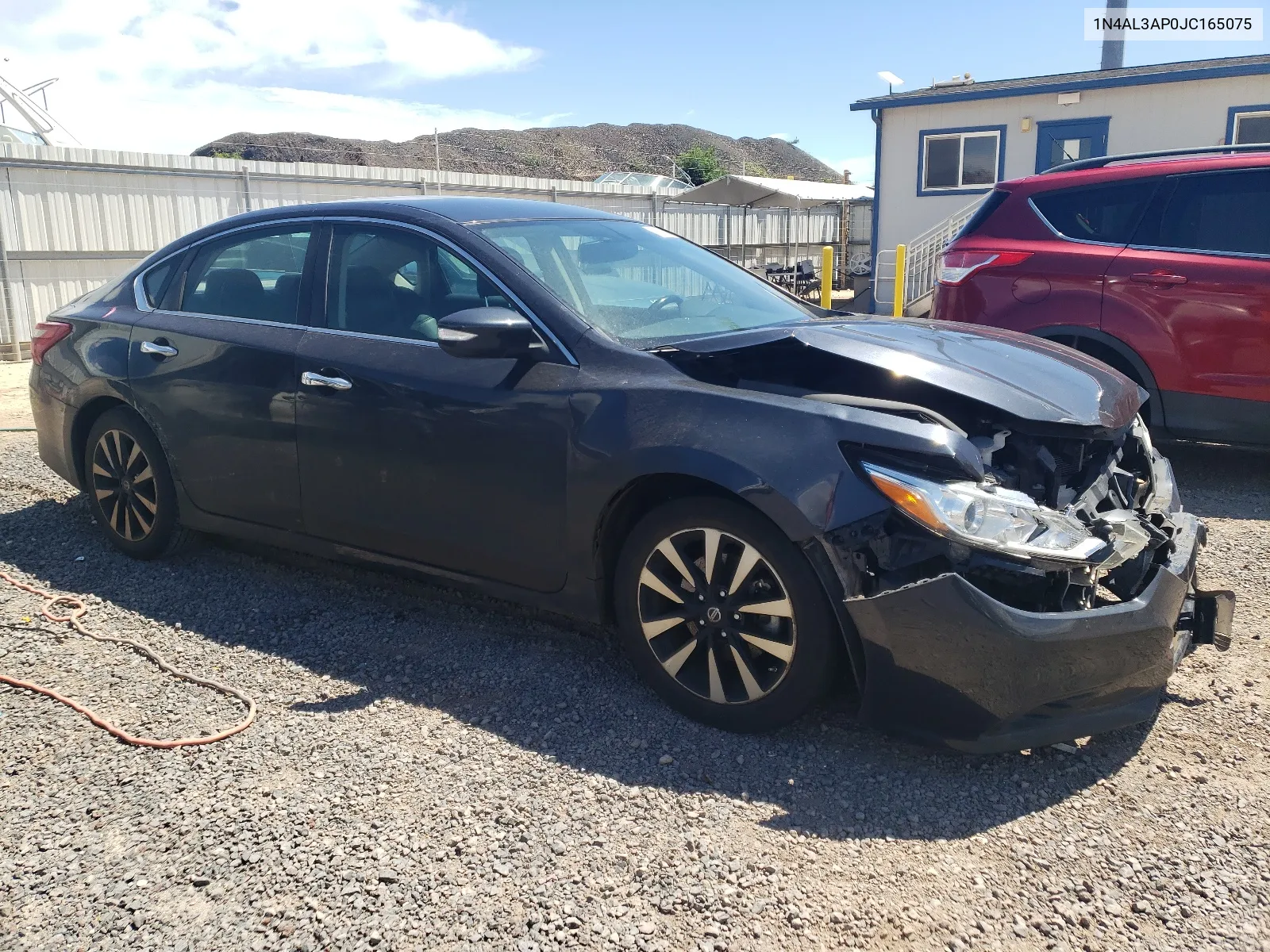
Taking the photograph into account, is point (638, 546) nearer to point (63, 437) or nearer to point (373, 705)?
point (373, 705)

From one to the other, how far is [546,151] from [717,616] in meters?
96.6

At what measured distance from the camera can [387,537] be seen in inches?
152

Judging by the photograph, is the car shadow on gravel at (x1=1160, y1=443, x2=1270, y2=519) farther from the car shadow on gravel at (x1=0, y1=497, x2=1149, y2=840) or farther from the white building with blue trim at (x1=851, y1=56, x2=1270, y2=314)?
the white building with blue trim at (x1=851, y1=56, x2=1270, y2=314)

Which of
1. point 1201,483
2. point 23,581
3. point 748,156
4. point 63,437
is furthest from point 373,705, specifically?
point 748,156

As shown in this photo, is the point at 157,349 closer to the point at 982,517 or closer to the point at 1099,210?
the point at 982,517

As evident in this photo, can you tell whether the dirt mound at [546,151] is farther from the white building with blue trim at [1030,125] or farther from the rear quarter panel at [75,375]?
the rear quarter panel at [75,375]

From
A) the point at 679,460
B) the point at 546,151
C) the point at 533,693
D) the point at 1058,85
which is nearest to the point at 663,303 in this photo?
the point at 679,460

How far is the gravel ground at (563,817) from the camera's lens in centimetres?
235

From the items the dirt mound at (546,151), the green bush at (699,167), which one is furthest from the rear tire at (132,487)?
the dirt mound at (546,151)

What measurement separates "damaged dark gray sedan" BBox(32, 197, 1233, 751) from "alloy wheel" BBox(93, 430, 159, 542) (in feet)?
0.08

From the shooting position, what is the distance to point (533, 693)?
3.49 m

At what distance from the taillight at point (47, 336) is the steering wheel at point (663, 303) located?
10.1 feet

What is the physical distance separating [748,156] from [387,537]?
113 m

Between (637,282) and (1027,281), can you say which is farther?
(1027,281)
